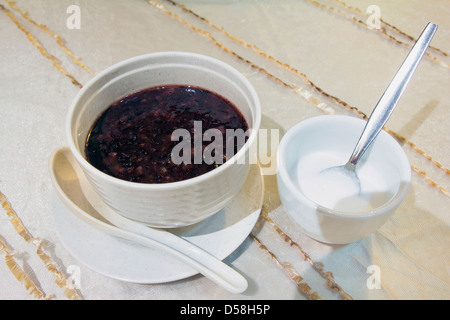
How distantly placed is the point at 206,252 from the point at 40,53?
920 millimetres

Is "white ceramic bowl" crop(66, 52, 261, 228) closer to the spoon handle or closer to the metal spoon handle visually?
the spoon handle

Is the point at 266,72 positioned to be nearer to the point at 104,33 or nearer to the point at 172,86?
the point at 172,86

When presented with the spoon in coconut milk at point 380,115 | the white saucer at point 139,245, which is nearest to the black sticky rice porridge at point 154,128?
the white saucer at point 139,245

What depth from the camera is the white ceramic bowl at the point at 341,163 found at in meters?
0.73

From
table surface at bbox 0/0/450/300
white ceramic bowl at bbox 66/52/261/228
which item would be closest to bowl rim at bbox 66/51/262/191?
white ceramic bowl at bbox 66/52/261/228

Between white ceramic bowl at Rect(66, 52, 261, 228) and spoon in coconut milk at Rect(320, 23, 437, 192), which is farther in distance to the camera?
spoon in coconut milk at Rect(320, 23, 437, 192)

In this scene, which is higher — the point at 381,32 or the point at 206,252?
the point at 381,32

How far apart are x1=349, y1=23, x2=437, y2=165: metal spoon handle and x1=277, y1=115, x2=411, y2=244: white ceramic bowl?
0.02 metres

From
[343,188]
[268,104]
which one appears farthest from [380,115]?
[268,104]

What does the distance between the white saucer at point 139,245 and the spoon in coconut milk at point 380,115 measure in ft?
0.60

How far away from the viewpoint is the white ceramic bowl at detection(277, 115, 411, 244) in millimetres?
725

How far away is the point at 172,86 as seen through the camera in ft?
3.00
